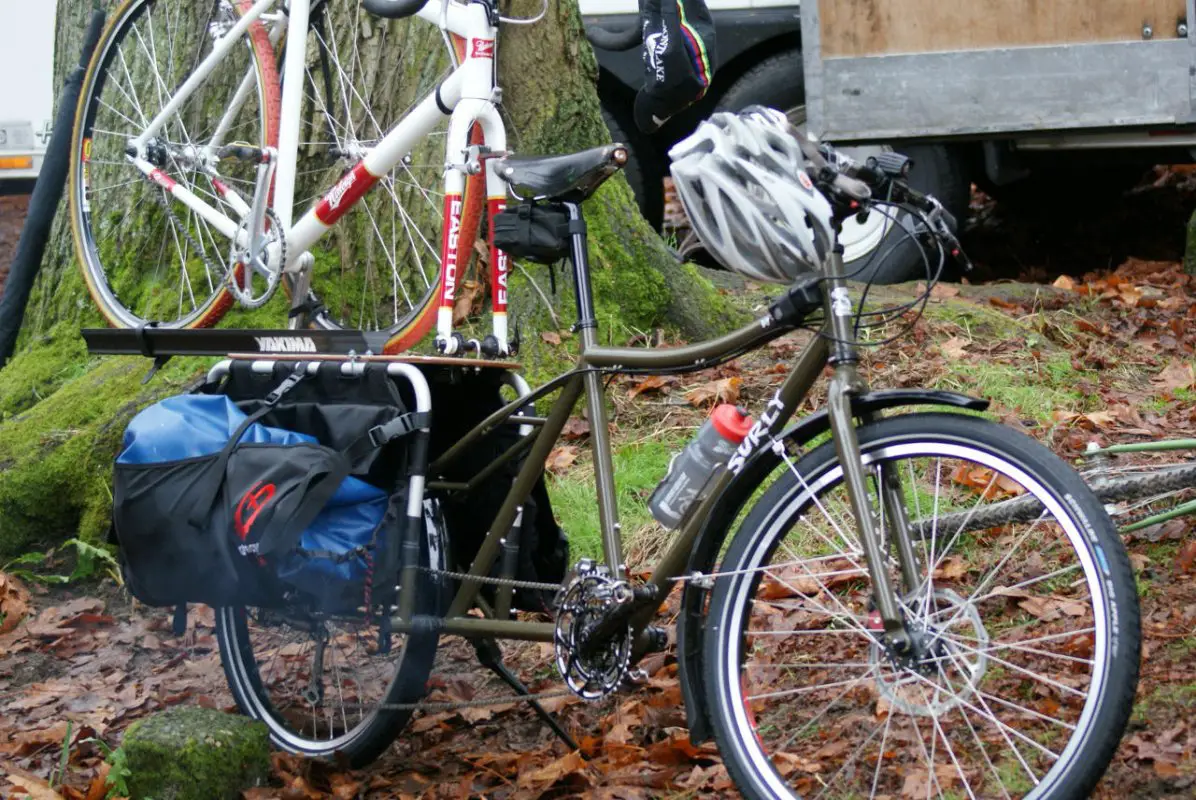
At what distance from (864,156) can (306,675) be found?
4.65m

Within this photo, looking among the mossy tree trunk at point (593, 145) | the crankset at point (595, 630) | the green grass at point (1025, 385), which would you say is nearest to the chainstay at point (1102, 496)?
the crankset at point (595, 630)

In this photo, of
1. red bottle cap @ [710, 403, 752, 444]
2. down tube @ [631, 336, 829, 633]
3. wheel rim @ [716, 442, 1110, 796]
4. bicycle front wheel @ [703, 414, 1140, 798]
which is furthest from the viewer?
red bottle cap @ [710, 403, 752, 444]

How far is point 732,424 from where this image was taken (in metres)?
2.95

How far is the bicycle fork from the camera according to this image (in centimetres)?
263

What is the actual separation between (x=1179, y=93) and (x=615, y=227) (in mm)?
2716

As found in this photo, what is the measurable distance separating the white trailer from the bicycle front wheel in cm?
733

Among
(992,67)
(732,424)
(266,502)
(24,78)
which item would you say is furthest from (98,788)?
(24,78)

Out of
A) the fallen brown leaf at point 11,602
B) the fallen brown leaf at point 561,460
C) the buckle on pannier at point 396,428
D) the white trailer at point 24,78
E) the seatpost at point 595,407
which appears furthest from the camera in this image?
the white trailer at point 24,78

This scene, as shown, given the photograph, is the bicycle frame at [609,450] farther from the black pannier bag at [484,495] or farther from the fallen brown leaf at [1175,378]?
the fallen brown leaf at [1175,378]

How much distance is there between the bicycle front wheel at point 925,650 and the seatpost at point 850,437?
0.16 feet

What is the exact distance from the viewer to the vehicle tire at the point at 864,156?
7.11 meters

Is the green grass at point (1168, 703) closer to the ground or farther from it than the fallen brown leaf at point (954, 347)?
closer to the ground

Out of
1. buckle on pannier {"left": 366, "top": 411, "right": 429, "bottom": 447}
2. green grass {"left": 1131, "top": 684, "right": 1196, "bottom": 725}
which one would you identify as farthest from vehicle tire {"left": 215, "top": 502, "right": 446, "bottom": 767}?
green grass {"left": 1131, "top": 684, "right": 1196, "bottom": 725}

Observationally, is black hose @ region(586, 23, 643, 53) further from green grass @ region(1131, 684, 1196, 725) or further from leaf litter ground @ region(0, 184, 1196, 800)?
green grass @ region(1131, 684, 1196, 725)
